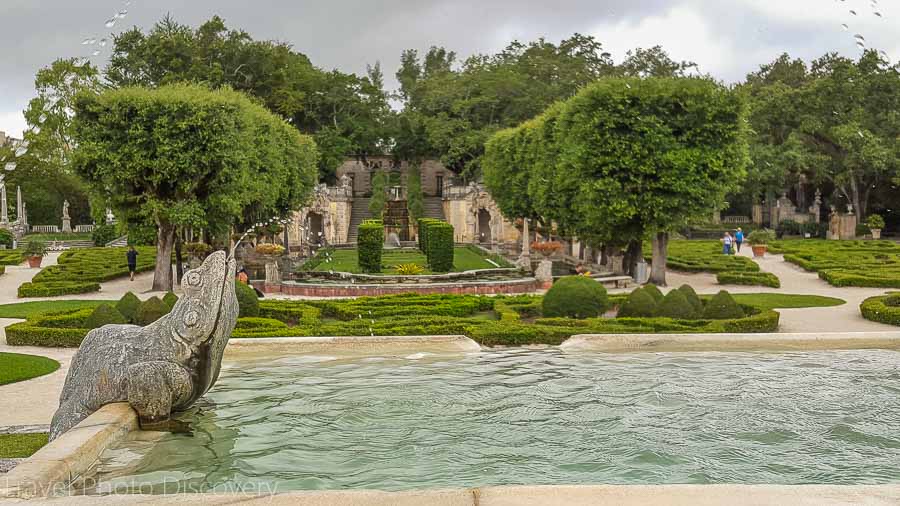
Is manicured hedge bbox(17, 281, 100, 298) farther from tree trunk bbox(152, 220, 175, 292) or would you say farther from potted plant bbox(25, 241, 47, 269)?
potted plant bbox(25, 241, 47, 269)

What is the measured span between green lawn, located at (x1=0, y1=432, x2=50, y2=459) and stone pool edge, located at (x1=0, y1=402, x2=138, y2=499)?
86 centimetres

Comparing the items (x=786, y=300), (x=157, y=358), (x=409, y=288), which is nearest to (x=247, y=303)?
(x=409, y=288)

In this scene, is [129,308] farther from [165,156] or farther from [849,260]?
[849,260]

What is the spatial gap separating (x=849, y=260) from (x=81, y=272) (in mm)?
28213

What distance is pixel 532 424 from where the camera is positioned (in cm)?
898

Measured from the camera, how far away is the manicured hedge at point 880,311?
17625mm

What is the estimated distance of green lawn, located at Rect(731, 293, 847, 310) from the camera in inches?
850

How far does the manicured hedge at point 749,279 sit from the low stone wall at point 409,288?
6241mm

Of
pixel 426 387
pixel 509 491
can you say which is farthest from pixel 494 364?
pixel 509 491

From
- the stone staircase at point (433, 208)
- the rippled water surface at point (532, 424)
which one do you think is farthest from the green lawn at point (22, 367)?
the stone staircase at point (433, 208)

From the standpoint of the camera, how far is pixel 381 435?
8.58 m

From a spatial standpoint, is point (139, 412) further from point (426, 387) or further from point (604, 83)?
point (604, 83)

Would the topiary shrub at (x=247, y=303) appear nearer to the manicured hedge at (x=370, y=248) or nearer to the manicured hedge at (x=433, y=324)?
the manicured hedge at (x=433, y=324)

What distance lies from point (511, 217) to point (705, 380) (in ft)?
101
